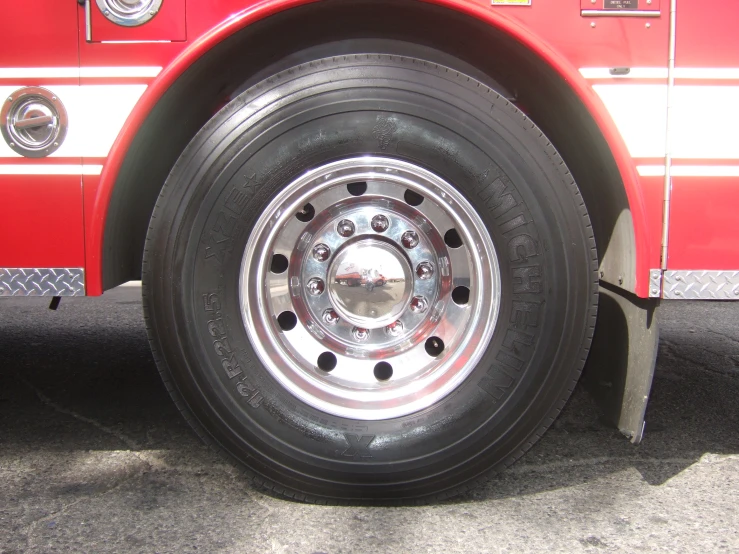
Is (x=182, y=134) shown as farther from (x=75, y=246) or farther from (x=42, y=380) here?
(x=42, y=380)

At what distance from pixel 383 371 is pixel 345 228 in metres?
0.45

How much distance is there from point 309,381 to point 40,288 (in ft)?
2.68

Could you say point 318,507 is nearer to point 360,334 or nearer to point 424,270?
point 360,334

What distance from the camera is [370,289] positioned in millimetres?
2146

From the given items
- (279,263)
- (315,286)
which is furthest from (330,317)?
(279,263)

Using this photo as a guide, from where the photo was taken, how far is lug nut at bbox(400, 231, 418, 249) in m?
2.15

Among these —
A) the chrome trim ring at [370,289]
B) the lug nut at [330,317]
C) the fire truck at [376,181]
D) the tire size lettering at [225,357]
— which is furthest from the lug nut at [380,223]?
the tire size lettering at [225,357]

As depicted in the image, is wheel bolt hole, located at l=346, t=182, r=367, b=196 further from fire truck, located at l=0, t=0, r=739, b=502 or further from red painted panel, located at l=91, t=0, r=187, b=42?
red painted panel, located at l=91, t=0, r=187, b=42

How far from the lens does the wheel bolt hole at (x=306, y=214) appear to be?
7.01ft

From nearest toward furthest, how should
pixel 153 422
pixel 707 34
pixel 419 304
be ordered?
pixel 707 34 < pixel 419 304 < pixel 153 422

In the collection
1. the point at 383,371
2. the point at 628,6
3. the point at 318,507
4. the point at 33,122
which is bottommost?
the point at 318,507

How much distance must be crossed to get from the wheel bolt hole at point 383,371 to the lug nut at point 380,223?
40 cm

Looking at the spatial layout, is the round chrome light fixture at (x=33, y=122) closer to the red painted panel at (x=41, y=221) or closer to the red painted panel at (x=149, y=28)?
the red painted panel at (x=41, y=221)

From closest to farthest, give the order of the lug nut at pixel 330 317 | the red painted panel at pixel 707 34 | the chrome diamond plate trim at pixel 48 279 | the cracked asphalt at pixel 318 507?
the cracked asphalt at pixel 318 507 → the red painted panel at pixel 707 34 → the chrome diamond plate trim at pixel 48 279 → the lug nut at pixel 330 317
